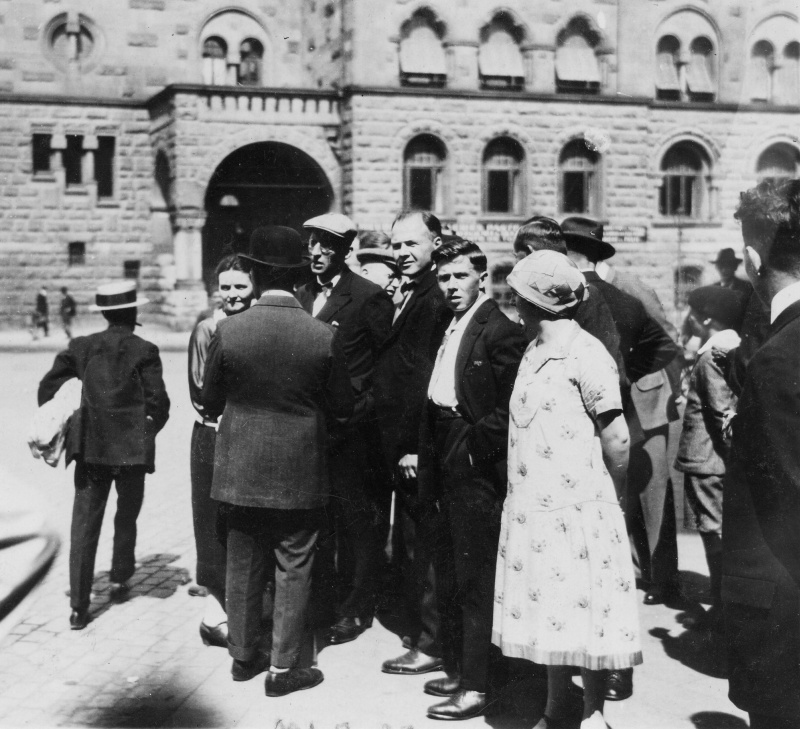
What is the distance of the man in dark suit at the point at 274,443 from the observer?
4.51 meters

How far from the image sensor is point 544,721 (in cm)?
405

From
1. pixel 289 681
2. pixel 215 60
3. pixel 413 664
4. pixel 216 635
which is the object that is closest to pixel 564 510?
pixel 413 664

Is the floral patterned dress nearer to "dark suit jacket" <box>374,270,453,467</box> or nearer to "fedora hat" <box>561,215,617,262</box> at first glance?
"dark suit jacket" <box>374,270,453,467</box>

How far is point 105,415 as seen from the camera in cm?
554

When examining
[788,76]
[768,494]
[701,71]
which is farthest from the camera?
[701,71]

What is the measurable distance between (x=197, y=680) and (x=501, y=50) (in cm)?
2445

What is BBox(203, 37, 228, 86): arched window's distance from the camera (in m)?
29.7

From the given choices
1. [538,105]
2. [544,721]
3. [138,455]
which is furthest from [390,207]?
[544,721]

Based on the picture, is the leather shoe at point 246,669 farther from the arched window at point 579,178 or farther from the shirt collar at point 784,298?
the arched window at point 579,178

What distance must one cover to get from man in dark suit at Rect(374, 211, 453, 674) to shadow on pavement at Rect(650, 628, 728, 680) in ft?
4.10

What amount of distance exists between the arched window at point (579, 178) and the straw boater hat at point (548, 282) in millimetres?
24245

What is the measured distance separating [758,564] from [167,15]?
29100 mm

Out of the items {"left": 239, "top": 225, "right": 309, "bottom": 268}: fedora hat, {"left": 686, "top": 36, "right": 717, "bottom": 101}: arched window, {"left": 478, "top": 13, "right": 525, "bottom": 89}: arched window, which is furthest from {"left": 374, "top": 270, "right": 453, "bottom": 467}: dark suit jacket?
{"left": 478, "top": 13, "right": 525, "bottom": 89}: arched window

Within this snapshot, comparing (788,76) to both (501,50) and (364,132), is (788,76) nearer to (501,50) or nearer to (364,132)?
(501,50)
